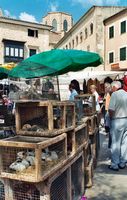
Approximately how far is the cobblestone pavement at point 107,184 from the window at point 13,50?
32.0 m

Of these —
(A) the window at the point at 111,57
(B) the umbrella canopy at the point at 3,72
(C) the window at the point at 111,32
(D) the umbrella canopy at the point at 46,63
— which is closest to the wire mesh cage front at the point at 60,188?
(D) the umbrella canopy at the point at 46,63

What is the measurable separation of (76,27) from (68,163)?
3892cm

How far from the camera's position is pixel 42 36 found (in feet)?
129

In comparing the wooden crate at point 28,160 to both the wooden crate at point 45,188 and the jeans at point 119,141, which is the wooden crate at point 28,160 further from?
the jeans at point 119,141

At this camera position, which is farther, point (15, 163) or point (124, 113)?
point (124, 113)

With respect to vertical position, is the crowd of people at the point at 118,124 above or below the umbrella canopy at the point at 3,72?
below

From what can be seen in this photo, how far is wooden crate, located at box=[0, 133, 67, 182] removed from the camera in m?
2.78

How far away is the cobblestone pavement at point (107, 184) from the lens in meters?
4.43

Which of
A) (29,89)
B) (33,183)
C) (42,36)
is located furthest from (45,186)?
(42,36)

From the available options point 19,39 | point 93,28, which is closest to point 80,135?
point 93,28

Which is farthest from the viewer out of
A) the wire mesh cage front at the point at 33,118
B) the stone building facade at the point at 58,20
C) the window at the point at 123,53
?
the stone building facade at the point at 58,20

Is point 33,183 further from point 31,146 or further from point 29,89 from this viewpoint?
point 29,89

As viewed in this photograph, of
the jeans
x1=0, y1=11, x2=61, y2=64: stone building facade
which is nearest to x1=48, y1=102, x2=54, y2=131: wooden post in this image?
the jeans

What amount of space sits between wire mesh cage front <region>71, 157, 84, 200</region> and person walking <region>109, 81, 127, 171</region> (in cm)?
155
